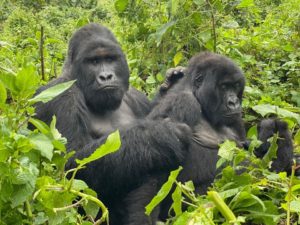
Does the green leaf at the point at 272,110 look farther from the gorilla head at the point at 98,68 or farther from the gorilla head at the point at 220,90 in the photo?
the gorilla head at the point at 98,68

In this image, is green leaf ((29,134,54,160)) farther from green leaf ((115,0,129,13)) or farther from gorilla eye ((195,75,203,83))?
green leaf ((115,0,129,13))

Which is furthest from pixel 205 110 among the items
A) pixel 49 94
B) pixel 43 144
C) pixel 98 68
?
pixel 43 144

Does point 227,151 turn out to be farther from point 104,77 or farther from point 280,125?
point 104,77

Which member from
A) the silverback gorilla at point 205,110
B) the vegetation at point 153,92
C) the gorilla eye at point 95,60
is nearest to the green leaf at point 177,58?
the vegetation at point 153,92

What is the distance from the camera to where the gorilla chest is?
406 cm

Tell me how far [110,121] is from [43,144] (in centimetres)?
202

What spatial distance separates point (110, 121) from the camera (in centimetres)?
419

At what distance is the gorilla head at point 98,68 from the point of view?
13.2 feet

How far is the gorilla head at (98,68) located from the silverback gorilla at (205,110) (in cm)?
30

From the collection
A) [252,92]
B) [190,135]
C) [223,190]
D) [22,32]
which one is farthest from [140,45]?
[22,32]

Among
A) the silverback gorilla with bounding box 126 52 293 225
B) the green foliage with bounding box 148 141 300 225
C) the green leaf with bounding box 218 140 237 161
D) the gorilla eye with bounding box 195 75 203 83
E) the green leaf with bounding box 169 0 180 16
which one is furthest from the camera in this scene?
the green leaf with bounding box 169 0 180 16

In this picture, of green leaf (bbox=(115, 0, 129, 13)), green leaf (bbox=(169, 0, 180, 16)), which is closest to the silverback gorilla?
green leaf (bbox=(169, 0, 180, 16))

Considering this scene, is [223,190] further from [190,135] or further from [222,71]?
[222,71]

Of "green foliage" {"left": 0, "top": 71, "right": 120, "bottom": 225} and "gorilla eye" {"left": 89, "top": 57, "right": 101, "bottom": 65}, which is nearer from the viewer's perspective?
"green foliage" {"left": 0, "top": 71, "right": 120, "bottom": 225}
